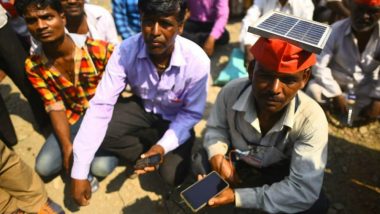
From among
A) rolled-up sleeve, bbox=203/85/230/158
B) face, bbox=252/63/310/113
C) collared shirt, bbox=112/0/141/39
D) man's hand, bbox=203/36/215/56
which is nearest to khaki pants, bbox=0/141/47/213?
rolled-up sleeve, bbox=203/85/230/158

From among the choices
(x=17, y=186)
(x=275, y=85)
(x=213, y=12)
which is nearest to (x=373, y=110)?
(x=275, y=85)

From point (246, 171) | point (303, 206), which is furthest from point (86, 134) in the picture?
point (303, 206)

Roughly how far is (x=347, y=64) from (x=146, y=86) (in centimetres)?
229

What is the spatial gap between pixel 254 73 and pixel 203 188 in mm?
856

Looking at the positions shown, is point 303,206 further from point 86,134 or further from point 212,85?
point 212,85

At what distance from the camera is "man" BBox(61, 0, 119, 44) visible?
314cm

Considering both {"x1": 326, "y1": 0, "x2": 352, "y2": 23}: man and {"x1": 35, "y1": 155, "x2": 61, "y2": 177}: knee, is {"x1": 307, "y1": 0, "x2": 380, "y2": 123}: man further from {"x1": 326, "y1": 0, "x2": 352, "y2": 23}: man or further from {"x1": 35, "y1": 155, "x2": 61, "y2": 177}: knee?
{"x1": 35, "y1": 155, "x2": 61, "y2": 177}: knee

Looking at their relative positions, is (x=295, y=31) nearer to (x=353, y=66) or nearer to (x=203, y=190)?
(x=203, y=190)

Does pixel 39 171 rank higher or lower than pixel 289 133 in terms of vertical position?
lower

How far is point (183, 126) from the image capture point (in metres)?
2.71

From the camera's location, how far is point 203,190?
81.5 inches

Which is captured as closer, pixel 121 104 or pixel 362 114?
pixel 121 104

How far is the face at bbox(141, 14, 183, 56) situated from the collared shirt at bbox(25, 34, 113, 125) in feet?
2.51

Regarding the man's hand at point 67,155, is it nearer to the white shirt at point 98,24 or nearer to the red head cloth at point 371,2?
the white shirt at point 98,24
